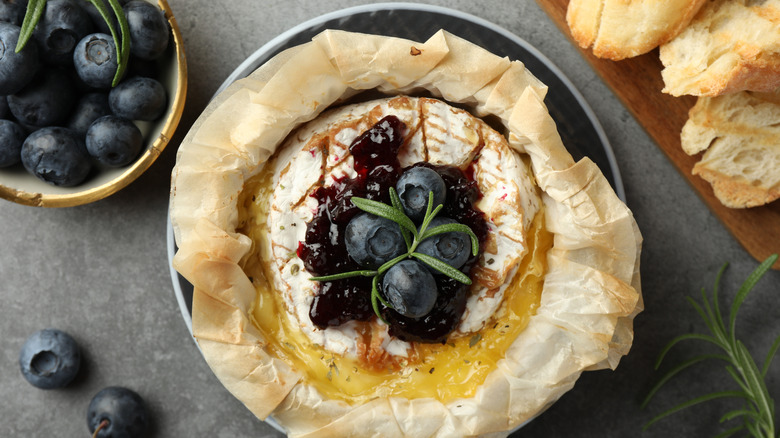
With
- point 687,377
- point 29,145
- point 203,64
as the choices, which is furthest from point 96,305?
point 687,377

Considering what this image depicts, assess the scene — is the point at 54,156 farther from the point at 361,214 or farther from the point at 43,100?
the point at 361,214

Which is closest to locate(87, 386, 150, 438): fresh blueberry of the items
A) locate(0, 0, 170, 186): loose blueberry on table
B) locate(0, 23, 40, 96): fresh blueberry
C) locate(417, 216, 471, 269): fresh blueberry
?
locate(0, 0, 170, 186): loose blueberry on table

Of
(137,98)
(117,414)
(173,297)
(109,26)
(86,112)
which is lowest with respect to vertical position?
(117,414)

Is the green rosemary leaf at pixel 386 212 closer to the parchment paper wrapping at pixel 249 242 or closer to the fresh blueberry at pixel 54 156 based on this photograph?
the parchment paper wrapping at pixel 249 242

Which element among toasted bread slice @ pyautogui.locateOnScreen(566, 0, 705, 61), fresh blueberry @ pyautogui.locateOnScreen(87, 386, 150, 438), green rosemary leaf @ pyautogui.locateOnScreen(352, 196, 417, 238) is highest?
toasted bread slice @ pyautogui.locateOnScreen(566, 0, 705, 61)

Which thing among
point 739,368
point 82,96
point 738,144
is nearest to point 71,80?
point 82,96

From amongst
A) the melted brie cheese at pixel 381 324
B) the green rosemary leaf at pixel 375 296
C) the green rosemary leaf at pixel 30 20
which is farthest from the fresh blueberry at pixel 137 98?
the green rosemary leaf at pixel 375 296

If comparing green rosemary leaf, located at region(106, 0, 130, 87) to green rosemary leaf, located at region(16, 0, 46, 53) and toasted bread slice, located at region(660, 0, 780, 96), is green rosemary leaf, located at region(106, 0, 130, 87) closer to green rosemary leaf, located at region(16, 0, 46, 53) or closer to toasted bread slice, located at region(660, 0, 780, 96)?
green rosemary leaf, located at region(16, 0, 46, 53)
